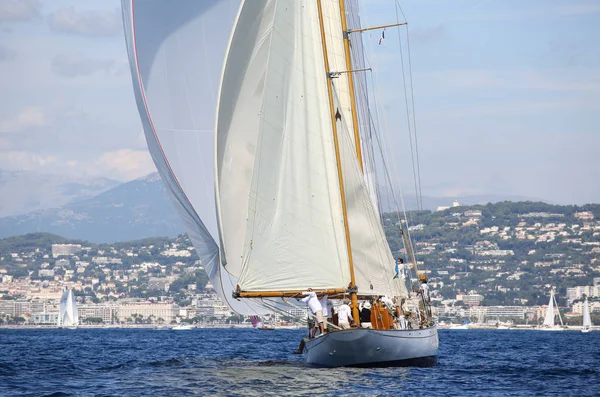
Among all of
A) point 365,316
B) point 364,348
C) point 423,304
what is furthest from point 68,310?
point 364,348

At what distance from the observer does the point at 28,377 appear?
26.3 metres

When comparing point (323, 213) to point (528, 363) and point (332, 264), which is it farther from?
point (528, 363)

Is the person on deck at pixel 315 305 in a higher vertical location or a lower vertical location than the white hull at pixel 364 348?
higher

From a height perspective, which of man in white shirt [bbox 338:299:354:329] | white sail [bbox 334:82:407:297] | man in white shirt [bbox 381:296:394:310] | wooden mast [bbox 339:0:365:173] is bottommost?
man in white shirt [bbox 338:299:354:329]

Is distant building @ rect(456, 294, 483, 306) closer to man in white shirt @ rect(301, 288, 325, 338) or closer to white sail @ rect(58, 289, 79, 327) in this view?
white sail @ rect(58, 289, 79, 327)

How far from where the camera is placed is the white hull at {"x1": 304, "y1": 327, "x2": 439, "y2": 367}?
24.0m

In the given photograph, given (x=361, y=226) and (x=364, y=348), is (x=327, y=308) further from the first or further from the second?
(x=361, y=226)

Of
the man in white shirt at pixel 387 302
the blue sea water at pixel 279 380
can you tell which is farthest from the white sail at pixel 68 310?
the man in white shirt at pixel 387 302

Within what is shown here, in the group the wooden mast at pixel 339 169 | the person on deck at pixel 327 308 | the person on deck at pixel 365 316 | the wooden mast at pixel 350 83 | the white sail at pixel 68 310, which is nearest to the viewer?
the wooden mast at pixel 339 169

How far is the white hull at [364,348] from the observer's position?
2402 cm

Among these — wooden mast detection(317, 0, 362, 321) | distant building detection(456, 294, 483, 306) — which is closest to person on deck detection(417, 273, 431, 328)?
wooden mast detection(317, 0, 362, 321)

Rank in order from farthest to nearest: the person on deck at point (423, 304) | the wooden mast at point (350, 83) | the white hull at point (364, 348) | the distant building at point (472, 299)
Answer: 1. the distant building at point (472, 299)
2. the person on deck at point (423, 304)
3. the wooden mast at point (350, 83)
4. the white hull at point (364, 348)

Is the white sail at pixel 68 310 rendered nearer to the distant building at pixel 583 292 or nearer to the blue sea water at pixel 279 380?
the distant building at pixel 583 292

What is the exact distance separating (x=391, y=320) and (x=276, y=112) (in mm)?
5877
